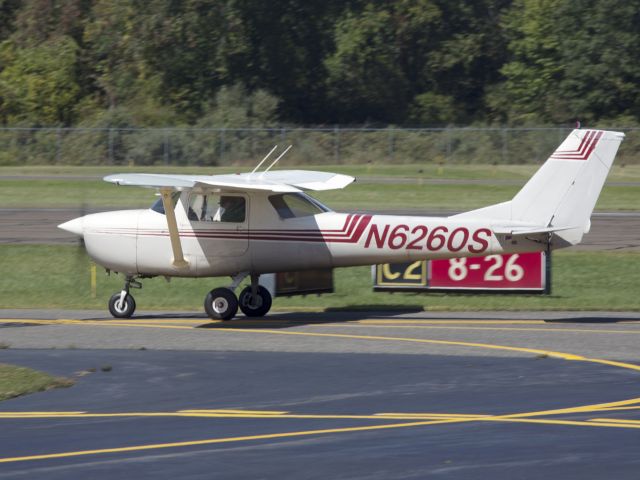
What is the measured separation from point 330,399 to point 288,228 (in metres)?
7.54

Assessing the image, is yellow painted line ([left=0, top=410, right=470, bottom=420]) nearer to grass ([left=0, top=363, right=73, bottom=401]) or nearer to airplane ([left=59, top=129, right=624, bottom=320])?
grass ([left=0, top=363, right=73, bottom=401])

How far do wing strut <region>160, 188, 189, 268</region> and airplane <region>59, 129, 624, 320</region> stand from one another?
0.02m

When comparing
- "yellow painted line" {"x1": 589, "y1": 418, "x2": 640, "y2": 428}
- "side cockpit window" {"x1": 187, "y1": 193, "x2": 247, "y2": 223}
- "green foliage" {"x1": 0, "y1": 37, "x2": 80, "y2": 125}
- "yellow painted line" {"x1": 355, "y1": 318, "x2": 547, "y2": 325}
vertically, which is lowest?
"yellow painted line" {"x1": 589, "y1": 418, "x2": 640, "y2": 428}

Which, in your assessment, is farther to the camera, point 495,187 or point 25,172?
point 25,172

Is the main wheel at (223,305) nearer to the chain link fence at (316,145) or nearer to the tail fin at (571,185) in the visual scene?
the tail fin at (571,185)

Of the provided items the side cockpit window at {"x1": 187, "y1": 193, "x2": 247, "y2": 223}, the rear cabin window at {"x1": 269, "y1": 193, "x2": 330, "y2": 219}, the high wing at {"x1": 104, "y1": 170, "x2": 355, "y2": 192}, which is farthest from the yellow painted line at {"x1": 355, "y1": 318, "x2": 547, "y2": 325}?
the side cockpit window at {"x1": 187, "y1": 193, "x2": 247, "y2": 223}

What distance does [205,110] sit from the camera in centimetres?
6325

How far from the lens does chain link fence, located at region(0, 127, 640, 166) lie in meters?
55.5

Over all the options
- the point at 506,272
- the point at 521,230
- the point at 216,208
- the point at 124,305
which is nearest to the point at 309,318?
the point at 216,208

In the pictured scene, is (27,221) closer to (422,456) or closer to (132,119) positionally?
(132,119)

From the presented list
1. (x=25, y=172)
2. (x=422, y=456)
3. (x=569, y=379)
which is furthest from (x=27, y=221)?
(x=422, y=456)

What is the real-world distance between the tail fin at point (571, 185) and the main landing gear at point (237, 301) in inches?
194

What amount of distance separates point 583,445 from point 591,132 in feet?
31.1

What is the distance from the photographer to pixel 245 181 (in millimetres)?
21312
